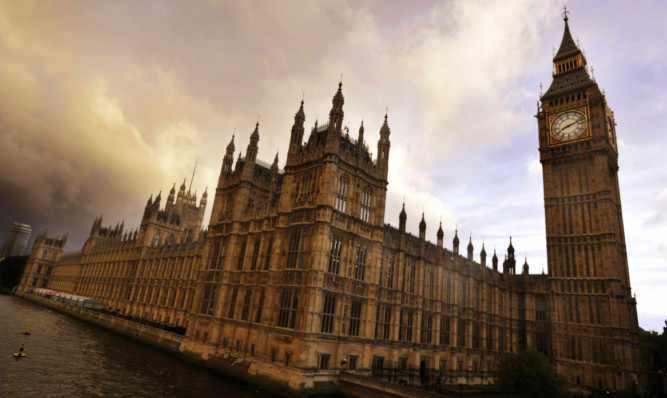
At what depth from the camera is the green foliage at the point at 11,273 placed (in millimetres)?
154512

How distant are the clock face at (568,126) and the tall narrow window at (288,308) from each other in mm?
A: 58099

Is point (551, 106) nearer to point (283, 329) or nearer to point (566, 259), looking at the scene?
point (566, 259)

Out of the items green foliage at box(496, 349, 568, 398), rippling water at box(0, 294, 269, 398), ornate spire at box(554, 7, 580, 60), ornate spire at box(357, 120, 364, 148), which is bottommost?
rippling water at box(0, 294, 269, 398)

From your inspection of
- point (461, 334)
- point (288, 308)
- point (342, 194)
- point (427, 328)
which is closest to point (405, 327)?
point (427, 328)

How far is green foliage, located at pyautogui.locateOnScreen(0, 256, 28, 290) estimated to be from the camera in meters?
155

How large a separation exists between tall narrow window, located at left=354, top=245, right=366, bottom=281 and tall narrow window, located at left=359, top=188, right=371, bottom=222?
135 inches

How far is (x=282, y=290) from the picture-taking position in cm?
3781

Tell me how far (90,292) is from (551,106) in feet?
434

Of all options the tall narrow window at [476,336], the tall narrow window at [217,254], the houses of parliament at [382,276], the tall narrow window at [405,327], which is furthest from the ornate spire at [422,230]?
the tall narrow window at [217,254]

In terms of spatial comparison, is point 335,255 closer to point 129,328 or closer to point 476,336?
point 476,336

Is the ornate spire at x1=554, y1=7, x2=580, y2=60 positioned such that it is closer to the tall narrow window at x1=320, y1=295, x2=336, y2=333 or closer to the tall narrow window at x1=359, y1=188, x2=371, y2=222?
the tall narrow window at x1=359, y1=188, x2=371, y2=222

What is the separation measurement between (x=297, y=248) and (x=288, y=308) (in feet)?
19.5

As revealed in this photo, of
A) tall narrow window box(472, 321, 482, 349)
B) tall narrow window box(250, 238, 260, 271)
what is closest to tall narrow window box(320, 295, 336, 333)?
tall narrow window box(250, 238, 260, 271)

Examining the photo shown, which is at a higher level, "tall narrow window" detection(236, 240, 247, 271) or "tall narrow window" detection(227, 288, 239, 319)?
"tall narrow window" detection(236, 240, 247, 271)
